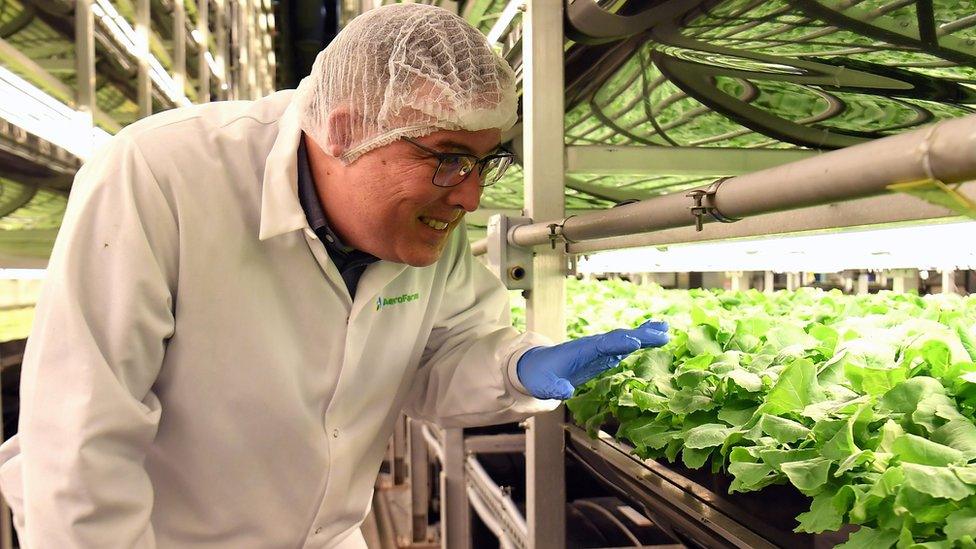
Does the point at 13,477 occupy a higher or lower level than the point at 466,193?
lower

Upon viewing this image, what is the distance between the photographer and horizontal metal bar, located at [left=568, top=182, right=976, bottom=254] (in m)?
0.90

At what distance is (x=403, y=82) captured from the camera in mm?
1268

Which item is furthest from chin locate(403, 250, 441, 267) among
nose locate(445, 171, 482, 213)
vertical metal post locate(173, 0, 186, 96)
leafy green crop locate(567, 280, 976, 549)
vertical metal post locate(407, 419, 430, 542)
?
vertical metal post locate(173, 0, 186, 96)

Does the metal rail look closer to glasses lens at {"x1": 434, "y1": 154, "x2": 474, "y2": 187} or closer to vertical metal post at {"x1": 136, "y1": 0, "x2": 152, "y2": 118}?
glasses lens at {"x1": 434, "y1": 154, "x2": 474, "y2": 187}

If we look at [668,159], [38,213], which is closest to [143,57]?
[38,213]

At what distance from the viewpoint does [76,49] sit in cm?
Answer: 248

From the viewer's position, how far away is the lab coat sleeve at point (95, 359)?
1189 mm

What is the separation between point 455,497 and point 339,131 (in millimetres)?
2104

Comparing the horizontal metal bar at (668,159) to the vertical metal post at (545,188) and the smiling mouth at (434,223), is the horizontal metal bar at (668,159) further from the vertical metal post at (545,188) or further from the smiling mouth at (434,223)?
the smiling mouth at (434,223)

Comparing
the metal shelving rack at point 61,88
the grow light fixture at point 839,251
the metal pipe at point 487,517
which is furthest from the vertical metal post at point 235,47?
the metal pipe at point 487,517

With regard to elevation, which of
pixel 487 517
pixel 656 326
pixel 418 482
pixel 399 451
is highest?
pixel 656 326

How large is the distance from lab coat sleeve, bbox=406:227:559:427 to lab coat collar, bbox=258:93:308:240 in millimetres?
474

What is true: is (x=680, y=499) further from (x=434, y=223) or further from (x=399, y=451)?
(x=399, y=451)

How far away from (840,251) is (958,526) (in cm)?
150
